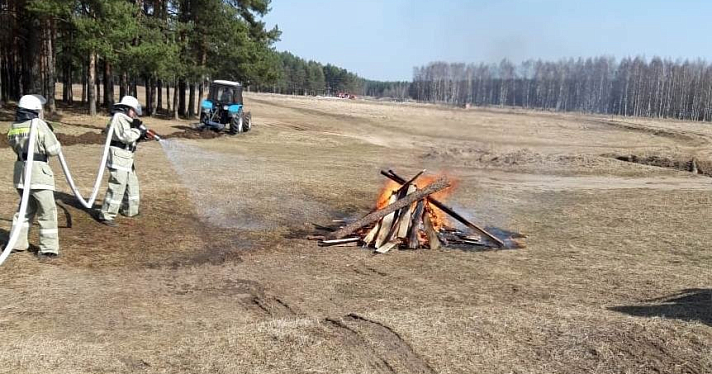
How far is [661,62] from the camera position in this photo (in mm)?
93688

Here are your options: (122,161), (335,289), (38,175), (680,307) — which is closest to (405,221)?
(335,289)

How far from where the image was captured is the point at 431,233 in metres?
9.14

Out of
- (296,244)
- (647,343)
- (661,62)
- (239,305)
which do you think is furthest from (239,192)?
(661,62)

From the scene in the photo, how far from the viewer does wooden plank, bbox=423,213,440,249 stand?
9.03 m

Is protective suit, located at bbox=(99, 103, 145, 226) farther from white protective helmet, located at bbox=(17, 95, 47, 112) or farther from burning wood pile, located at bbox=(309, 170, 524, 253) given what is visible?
burning wood pile, located at bbox=(309, 170, 524, 253)

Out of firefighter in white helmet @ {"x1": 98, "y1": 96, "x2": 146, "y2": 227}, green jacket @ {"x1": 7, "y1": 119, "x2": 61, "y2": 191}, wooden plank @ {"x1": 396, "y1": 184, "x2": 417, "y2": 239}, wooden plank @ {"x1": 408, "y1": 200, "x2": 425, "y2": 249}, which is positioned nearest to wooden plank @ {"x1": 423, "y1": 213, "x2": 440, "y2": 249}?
wooden plank @ {"x1": 408, "y1": 200, "x2": 425, "y2": 249}

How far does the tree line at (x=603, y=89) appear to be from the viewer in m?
41.5

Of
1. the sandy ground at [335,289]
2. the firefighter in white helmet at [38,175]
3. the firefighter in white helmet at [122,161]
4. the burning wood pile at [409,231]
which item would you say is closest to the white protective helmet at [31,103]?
the firefighter in white helmet at [38,175]

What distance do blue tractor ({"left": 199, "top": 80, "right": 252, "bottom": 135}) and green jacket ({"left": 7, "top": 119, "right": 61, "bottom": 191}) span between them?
20.9 meters

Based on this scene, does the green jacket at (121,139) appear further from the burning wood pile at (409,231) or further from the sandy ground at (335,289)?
the burning wood pile at (409,231)

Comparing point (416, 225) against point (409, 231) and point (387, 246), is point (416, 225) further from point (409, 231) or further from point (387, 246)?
point (387, 246)

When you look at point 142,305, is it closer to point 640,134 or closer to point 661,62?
point 640,134

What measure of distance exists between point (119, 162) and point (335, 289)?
14.9 feet

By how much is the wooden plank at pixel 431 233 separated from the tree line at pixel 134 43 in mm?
18441
